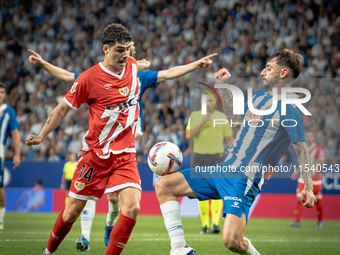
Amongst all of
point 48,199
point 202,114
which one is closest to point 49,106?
point 48,199

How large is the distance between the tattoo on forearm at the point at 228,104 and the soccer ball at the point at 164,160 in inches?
27.6

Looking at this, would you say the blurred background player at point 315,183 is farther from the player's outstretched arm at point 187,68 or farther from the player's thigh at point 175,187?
the player's outstretched arm at point 187,68

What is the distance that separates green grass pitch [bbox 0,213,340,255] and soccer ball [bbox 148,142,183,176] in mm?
1380

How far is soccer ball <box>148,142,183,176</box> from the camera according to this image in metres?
4.71

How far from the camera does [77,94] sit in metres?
4.26

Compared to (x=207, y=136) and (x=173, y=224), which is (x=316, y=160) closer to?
(x=207, y=136)

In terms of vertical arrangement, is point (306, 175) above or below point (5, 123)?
below

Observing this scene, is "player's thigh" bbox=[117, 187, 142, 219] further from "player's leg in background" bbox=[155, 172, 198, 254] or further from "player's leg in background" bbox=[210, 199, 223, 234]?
"player's leg in background" bbox=[210, 199, 223, 234]

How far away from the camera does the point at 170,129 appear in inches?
518

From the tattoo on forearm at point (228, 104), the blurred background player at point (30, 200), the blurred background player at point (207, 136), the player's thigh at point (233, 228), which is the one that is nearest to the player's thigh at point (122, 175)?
the player's thigh at point (233, 228)

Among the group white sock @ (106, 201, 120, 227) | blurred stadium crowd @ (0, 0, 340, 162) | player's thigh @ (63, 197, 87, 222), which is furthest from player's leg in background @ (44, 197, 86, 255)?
blurred stadium crowd @ (0, 0, 340, 162)

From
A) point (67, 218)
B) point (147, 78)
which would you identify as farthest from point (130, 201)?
point (147, 78)

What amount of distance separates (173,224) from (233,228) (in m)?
0.59

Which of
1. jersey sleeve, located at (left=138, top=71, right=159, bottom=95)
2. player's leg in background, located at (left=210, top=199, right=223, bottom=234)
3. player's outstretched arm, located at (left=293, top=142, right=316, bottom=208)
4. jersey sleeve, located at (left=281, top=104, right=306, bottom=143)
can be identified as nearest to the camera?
player's outstretched arm, located at (left=293, top=142, right=316, bottom=208)
